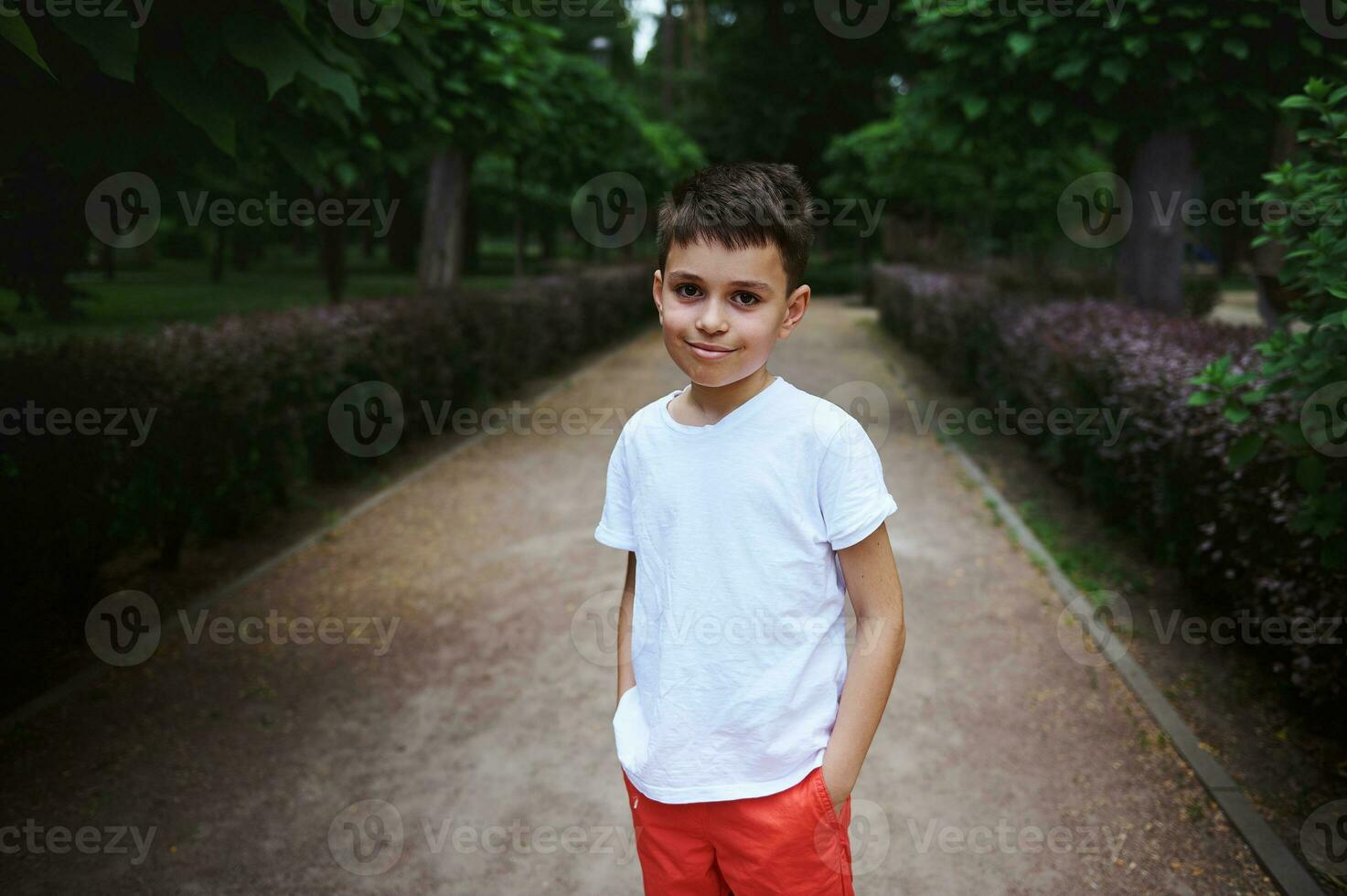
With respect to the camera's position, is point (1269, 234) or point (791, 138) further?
point (791, 138)

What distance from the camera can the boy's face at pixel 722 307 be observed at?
160 centimetres

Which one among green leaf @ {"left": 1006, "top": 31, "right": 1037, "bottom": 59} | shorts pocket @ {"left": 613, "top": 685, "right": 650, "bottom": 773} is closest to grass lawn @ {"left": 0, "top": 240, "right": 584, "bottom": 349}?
shorts pocket @ {"left": 613, "top": 685, "right": 650, "bottom": 773}

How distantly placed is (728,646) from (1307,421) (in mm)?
2721

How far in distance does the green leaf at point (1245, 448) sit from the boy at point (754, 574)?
107 inches

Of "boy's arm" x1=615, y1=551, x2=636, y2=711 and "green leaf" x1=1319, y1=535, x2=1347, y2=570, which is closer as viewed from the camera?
"boy's arm" x1=615, y1=551, x2=636, y2=711

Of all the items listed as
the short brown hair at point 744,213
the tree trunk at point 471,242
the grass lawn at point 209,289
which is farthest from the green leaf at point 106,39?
the tree trunk at point 471,242

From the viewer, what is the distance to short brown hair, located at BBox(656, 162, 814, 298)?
1603mm

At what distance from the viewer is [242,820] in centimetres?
357

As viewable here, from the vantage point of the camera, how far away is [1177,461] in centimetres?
517

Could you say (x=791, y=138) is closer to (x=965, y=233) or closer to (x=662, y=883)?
(x=965, y=233)

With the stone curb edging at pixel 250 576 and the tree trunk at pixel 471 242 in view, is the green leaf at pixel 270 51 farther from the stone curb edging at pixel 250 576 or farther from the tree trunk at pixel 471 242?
the tree trunk at pixel 471 242

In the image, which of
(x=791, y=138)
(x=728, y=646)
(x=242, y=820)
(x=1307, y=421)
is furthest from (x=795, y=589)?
(x=791, y=138)

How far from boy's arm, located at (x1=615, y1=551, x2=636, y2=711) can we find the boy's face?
47cm

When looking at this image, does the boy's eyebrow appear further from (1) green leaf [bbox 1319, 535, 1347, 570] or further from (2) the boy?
(1) green leaf [bbox 1319, 535, 1347, 570]
